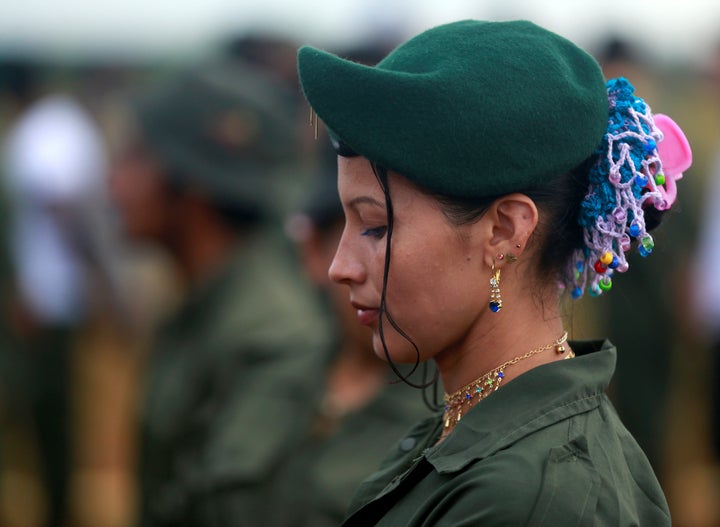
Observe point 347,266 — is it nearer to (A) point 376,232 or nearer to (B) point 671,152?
Answer: (A) point 376,232

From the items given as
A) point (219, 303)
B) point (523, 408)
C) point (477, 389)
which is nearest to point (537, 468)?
point (523, 408)

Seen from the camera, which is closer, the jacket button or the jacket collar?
the jacket collar

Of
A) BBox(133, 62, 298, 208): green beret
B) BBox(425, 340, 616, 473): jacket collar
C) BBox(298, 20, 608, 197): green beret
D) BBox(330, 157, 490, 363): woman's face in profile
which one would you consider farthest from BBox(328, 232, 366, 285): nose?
BBox(133, 62, 298, 208): green beret

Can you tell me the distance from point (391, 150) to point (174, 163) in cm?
307

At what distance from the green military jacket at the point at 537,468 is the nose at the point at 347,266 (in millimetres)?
316

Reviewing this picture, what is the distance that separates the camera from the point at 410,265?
212cm

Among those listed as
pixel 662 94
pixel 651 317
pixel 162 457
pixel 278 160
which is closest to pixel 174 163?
pixel 278 160

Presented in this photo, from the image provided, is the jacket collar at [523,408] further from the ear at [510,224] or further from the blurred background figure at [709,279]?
the blurred background figure at [709,279]

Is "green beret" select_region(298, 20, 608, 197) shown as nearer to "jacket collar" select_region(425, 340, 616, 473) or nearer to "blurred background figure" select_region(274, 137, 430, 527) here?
"jacket collar" select_region(425, 340, 616, 473)

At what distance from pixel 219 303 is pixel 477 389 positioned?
262cm

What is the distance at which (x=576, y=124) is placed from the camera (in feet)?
6.72

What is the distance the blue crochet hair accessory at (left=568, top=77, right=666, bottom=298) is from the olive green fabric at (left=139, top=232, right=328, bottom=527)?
2030 mm

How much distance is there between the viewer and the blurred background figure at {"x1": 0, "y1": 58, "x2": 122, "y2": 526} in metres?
6.74

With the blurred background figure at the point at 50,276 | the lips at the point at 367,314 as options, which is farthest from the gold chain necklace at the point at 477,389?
the blurred background figure at the point at 50,276
